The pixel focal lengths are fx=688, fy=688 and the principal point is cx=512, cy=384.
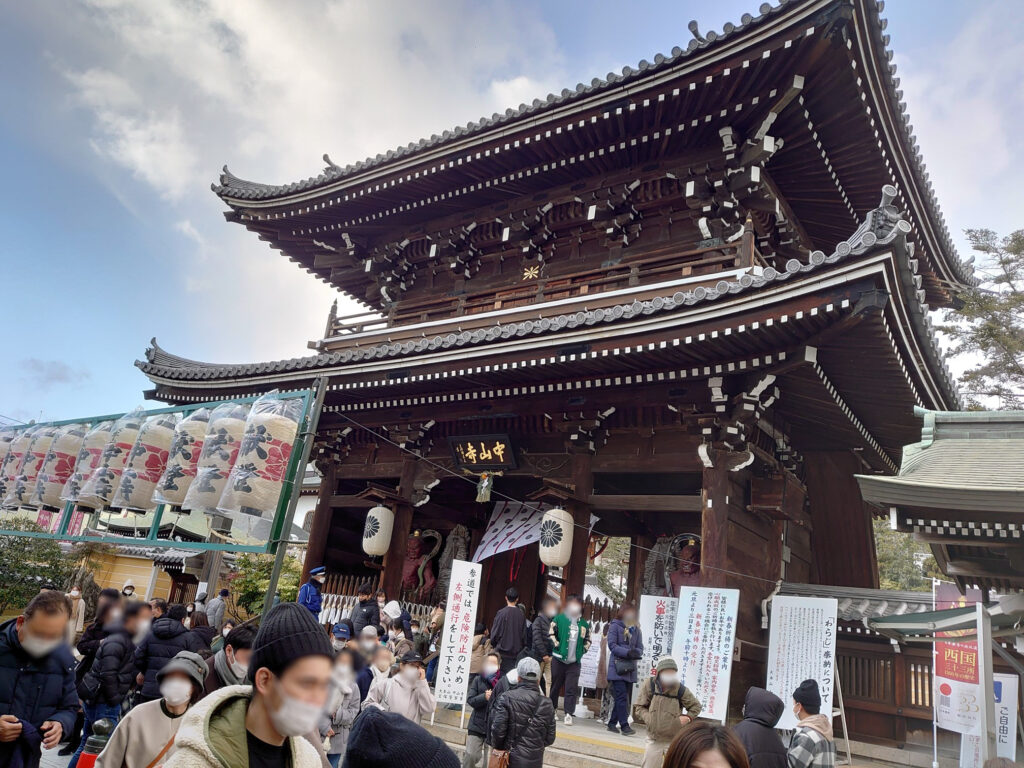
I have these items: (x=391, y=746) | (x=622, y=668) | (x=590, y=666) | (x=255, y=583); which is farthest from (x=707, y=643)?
(x=255, y=583)

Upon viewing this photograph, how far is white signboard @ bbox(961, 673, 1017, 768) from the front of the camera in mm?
7160

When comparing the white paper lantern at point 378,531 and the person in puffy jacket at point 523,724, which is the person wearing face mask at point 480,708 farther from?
the white paper lantern at point 378,531

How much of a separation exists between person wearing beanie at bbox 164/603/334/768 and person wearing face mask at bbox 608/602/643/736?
7156mm

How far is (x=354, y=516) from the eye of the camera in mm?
13758

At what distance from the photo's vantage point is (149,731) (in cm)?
287

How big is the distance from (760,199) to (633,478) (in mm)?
5717

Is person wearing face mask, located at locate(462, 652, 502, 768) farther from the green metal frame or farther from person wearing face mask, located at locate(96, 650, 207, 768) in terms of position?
person wearing face mask, located at locate(96, 650, 207, 768)

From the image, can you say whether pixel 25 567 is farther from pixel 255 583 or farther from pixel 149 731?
pixel 149 731

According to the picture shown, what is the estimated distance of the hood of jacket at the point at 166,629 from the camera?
5422mm

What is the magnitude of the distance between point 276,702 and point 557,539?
7.99 metres

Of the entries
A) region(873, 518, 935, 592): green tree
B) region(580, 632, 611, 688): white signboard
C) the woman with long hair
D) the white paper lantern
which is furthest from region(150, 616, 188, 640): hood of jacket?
region(873, 518, 935, 592): green tree

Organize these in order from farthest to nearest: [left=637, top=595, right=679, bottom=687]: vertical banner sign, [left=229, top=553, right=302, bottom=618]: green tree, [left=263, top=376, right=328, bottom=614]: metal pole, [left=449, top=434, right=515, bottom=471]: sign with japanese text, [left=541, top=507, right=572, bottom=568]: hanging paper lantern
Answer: [left=229, top=553, right=302, bottom=618]: green tree, [left=449, top=434, right=515, bottom=471]: sign with japanese text, [left=541, top=507, right=572, bottom=568]: hanging paper lantern, [left=637, top=595, right=679, bottom=687]: vertical banner sign, [left=263, top=376, right=328, bottom=614]: metal pole

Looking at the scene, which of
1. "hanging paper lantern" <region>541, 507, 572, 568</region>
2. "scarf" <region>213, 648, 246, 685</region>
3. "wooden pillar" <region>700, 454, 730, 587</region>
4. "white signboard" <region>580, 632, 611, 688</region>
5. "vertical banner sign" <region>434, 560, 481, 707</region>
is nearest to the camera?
"scarf" <region>213, 648, 246, 685</region>

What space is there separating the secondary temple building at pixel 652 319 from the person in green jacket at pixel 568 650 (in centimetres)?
86
